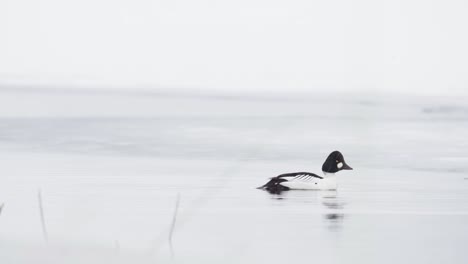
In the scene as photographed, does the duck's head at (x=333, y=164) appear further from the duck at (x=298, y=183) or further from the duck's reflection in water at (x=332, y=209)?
the duck's reflection in water at (x=332, y=209)

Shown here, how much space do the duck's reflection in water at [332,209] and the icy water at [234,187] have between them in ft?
0.05

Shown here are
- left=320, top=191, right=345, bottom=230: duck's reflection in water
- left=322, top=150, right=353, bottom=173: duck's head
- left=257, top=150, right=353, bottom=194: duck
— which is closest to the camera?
left=320, top=191, right=345, bottom=230: duck's reflection in water

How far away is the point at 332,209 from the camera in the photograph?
9180mm

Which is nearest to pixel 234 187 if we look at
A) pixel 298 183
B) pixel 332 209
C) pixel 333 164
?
pixel 298 183

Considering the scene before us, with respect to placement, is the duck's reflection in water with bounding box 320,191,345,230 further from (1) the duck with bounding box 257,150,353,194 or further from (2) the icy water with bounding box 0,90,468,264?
(1) the duck with bounding box 257,150,353,194

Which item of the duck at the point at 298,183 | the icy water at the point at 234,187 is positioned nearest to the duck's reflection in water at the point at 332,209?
the icy water at the point at 234,187

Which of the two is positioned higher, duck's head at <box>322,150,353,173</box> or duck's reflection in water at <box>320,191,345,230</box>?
duck's head at <box>322,150,353,173</box>

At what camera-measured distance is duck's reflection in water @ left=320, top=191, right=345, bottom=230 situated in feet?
26.9

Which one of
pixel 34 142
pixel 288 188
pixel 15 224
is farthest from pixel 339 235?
pixel 34 142

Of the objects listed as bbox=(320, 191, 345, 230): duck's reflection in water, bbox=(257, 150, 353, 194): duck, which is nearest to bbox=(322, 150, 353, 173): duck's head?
bbox=(257, 150, 353, 194): duck

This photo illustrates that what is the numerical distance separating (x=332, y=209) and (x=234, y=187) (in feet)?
5.88

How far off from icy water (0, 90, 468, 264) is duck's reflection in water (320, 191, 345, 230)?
0.01 meters

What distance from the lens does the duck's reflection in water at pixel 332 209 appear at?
8.20 meters

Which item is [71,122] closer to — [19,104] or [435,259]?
[19,104]
